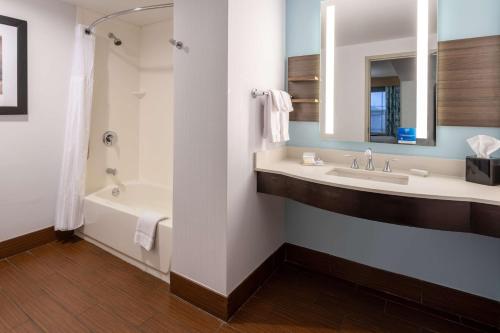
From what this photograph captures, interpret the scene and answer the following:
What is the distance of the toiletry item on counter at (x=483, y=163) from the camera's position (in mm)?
1498

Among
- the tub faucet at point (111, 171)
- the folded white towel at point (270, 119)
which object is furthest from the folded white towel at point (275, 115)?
the tub faucet at point (111, 171)

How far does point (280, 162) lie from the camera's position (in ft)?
7.23

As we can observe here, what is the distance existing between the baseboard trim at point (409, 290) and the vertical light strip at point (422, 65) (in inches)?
38.8

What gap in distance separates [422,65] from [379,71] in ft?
0.83

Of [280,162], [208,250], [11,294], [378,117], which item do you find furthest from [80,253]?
[378,117]

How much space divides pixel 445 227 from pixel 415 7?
1371 mm

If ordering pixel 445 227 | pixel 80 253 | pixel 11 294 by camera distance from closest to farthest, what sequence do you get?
pixel 445 227, pixel 11 294, pixel 80 253

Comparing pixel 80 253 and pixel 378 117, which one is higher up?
pixel 378 117

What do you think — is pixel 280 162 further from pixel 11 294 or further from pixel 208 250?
pixel 11 294

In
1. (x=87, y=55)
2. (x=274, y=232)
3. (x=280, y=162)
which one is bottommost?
(x=274, y=232)

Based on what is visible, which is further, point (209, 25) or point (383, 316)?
point (383, 316)

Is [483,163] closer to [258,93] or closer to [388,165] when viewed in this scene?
[388,165]

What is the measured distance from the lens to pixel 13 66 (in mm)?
2328

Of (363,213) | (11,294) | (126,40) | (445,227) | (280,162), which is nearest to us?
(445,227)
